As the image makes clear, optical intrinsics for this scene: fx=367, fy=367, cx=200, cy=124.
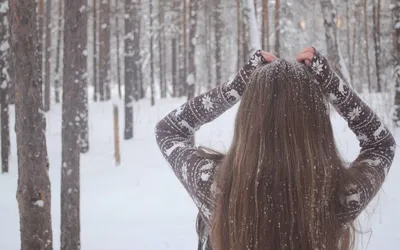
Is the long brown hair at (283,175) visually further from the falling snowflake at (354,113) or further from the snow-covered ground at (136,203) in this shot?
the snow-covered ground at (136,203)

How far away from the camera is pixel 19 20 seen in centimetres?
400

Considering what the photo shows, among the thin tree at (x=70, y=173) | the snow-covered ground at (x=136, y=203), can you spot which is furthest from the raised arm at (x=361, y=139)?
the thin tree at (x=70, y=173)

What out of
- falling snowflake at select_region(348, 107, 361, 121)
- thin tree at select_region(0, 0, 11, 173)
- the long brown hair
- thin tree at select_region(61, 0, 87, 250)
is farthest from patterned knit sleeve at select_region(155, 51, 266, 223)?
thin tree at select_region(0, 0, 11, 173)

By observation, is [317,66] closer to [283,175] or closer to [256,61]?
[256,61]

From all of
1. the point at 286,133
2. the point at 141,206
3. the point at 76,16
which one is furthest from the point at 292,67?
the point at 141,206

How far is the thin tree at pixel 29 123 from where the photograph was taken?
402 cm

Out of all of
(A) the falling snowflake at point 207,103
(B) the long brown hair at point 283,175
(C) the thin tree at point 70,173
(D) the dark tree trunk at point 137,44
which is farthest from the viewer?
(D) the dark tree trunk at point 137,44

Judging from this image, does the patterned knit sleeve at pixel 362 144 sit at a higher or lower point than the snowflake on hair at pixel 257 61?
lower

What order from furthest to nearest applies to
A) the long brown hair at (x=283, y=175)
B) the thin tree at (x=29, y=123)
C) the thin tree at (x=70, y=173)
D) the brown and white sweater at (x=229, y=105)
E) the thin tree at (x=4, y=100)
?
the thin tree at (x=4, y=100) → the thin tree at (x=70, y=173) → the thin tree at (x=29, y=123) → the brown and white sweater at (x=229, y=105) → the long brown hair at (x=283, y=175)

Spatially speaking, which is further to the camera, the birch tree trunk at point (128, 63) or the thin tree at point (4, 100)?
the birch tree trunk at point (128, 63)

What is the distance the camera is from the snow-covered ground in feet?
21.1

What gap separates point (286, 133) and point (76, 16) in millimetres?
6157

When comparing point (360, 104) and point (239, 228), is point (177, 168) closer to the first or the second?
point (239, 228)

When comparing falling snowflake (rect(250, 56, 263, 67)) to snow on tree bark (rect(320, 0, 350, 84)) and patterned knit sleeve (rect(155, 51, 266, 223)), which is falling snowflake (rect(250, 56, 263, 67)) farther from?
snow on tree bark (rect(320, 0, 350, 84))
